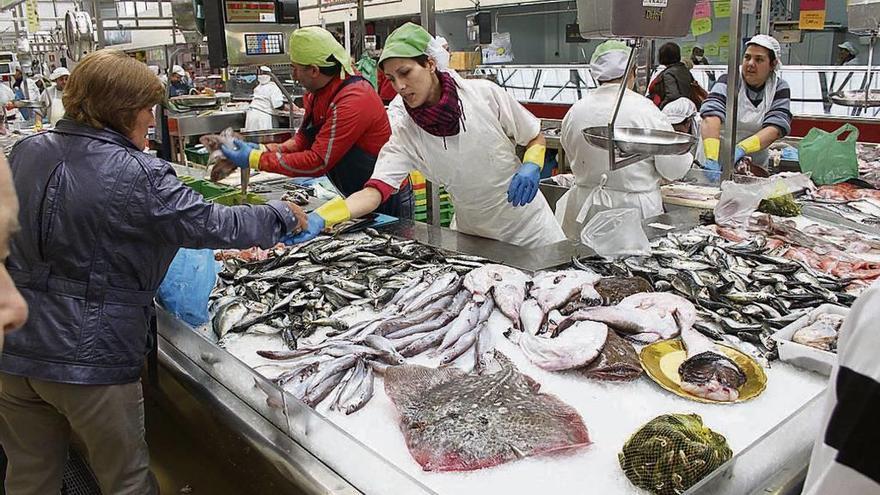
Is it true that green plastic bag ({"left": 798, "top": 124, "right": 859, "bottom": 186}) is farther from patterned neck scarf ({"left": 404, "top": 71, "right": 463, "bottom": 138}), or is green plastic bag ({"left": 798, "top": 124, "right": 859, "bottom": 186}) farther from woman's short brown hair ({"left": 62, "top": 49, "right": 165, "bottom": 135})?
woman's short brown hair ({"left": 62, "top": 49, "right": 165, "bottom": 135})

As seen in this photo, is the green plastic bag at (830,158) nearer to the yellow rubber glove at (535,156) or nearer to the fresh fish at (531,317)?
the yellow rubber glove at (535,156)

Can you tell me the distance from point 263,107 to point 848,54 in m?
7.50

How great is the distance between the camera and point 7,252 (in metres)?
0.92

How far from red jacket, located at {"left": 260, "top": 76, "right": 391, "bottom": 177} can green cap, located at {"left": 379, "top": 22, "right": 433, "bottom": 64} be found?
852 mm

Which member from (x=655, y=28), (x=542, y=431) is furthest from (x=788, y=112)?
(x=542, y=431)

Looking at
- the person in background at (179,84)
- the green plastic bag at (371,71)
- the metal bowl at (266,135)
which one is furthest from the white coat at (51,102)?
the green plastic bag at (371,71)

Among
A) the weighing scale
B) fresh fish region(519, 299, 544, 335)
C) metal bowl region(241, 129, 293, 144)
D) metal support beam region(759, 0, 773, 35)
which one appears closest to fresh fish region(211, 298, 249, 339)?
fresh fish region(519, 299, 544, 335)

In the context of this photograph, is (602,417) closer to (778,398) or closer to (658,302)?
(778,398)

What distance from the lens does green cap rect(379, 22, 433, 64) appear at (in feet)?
10.3

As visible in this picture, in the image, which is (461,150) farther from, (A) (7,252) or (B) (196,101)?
Answer: (B) (196,101)

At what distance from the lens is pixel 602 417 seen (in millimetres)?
1796

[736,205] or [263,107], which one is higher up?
[263,107]

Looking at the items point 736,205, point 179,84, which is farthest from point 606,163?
point 179,84

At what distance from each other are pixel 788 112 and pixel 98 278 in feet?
Answer: 16.3
